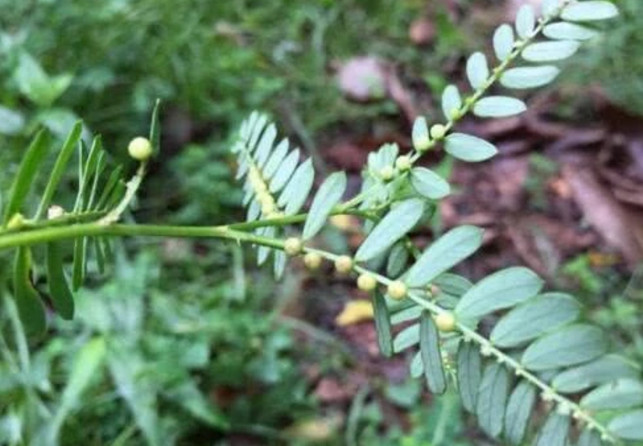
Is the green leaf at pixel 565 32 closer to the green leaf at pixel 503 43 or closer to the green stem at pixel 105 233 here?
the green leaf at pixel 503 43

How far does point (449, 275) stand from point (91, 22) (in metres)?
1.20

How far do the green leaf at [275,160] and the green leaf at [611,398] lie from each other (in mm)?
233

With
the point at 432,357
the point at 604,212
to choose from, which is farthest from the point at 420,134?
the point at 604,212

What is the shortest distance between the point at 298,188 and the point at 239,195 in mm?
1068

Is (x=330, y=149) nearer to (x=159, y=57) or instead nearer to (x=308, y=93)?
(x=308, y=93)

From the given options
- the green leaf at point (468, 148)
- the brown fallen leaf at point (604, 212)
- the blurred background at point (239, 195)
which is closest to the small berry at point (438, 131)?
the green leaf at point (468, 148)

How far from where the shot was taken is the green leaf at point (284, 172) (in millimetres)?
598

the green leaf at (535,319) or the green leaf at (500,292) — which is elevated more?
the green leaf at (500,292)

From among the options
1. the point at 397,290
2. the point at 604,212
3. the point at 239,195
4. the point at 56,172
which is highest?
the point at 56,172

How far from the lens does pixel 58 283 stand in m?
0.49

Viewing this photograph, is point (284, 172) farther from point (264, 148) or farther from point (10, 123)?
point (10, 123)

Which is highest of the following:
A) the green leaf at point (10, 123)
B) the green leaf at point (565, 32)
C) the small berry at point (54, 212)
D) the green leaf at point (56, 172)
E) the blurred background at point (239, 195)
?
the green leaf at point (10, 123)

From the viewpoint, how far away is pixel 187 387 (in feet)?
4.34

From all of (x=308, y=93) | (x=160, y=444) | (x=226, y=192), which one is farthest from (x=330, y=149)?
(x=160, y=444)
